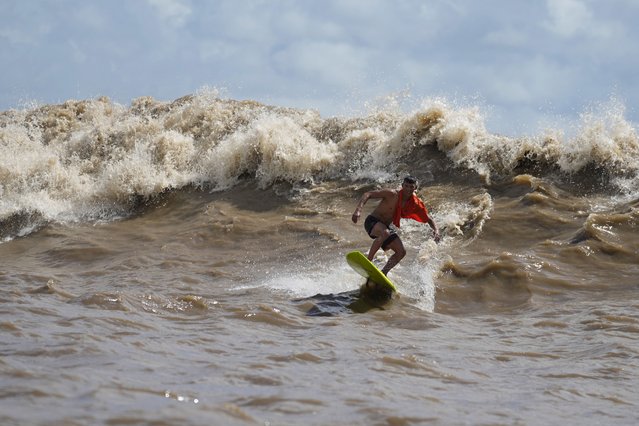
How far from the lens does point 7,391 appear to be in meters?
3.51

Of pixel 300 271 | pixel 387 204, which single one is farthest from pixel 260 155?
pixel 387 204


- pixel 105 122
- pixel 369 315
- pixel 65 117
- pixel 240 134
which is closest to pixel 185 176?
pixel 240 134

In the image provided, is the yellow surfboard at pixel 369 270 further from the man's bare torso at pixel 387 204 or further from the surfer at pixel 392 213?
the man's bare torso at pixel 387 204

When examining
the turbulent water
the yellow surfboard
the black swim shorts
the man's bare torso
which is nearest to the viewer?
the turbulent water

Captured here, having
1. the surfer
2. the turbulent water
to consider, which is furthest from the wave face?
the surfer

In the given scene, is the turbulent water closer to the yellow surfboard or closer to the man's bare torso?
the yellow surfboard

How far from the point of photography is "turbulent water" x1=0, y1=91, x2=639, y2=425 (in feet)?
13.2

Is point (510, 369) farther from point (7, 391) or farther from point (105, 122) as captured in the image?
point (105, 122)

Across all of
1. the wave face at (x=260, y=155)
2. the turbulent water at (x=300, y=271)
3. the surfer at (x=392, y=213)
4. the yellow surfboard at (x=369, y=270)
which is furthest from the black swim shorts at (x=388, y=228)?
the wave face at (x=260, y=155)

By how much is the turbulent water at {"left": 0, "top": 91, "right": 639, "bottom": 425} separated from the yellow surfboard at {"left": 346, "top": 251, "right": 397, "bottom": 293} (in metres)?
0.19

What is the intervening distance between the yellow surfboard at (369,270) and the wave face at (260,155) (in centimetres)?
470

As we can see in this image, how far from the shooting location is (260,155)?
13.7 metres

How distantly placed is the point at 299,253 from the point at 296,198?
2443mm

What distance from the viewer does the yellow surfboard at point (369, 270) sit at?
755 centimetres
